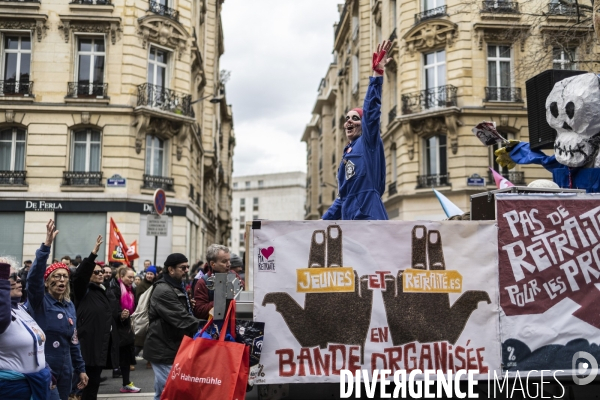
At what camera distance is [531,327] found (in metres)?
3.85

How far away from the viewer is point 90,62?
961 inches

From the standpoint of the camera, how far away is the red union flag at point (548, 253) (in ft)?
12.7

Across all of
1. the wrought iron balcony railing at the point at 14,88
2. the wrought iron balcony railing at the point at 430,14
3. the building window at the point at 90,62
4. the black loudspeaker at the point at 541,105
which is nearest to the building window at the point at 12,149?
the wrought iron balcony railing at the point at 14,88

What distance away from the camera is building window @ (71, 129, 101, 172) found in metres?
24.2

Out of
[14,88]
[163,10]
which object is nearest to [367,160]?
[14,88]

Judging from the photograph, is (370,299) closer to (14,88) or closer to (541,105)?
(541,105)

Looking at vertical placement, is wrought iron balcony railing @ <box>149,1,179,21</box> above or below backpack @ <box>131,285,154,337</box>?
above

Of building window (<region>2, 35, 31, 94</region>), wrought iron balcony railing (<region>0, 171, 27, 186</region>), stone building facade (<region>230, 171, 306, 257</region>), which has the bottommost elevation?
wrought iron balcony railing (<region>0, 171, 27, 186</region>)

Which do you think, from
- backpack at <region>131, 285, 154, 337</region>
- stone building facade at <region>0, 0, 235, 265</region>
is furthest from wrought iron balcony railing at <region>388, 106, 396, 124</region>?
backpack at <region>131, 285, 154, 337</region>

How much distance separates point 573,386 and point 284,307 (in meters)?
1.92

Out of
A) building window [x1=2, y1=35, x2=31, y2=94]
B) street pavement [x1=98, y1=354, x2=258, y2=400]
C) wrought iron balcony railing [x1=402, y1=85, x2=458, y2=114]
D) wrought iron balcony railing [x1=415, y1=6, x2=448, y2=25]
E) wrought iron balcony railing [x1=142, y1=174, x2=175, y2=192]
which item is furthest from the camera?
wrought iron balcony railing [x1=415, y1=6, x2=448, y2=25]

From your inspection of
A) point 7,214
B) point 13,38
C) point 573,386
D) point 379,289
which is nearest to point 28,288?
point 379,289

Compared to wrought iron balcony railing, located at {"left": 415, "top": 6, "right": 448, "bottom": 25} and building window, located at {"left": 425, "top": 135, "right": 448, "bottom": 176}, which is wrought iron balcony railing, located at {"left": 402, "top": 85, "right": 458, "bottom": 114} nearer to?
building window, located at {"left": 425, "top": 135, "right": 448, "bottom": 176}

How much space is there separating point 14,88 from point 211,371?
23758 mm
